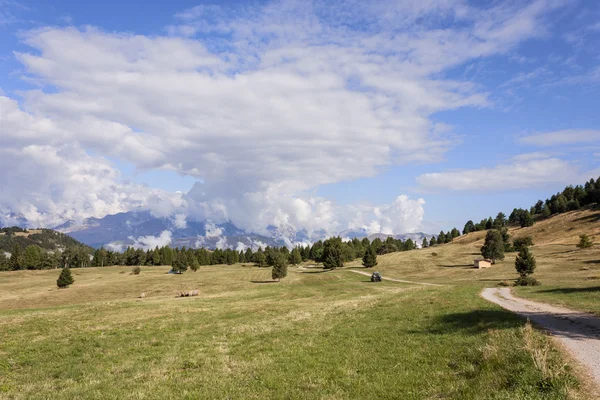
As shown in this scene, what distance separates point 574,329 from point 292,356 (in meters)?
14.9

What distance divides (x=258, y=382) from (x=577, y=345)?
1348cm

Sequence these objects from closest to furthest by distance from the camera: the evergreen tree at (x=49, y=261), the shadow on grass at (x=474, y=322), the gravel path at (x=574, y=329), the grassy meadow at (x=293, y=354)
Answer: the grassy meadow at (x=293, y=354) < the gravel path at (x=574, y=329) < the shadow on grass at (x=474, y=322) < the evergreen tree at (x=49, y=261)

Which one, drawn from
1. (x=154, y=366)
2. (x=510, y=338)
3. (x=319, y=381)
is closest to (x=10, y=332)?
(x=154, y=366)

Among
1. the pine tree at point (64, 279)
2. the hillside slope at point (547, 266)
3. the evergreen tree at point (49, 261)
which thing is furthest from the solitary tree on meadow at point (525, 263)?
the evergreen tree at point (49, 261)

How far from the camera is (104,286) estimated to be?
76125 mm

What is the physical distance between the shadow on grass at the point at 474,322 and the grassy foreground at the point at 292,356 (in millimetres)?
66

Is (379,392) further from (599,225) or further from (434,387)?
(599,225)

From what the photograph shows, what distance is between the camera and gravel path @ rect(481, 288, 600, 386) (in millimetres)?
12641

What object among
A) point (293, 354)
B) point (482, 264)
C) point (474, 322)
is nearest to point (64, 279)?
point (293, 354)

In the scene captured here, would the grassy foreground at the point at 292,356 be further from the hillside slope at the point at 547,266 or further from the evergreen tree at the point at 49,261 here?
the evergreen tree at the point at 49,261

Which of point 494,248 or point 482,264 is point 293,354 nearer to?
point 482,264

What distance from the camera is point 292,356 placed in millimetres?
16641

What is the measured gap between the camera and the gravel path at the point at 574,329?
12.6 m

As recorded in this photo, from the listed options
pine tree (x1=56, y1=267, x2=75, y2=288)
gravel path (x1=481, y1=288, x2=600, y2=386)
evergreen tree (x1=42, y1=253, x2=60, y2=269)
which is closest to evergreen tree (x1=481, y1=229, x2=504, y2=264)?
gravel path (x1=481, y1=288, x2=600, y2=386)
